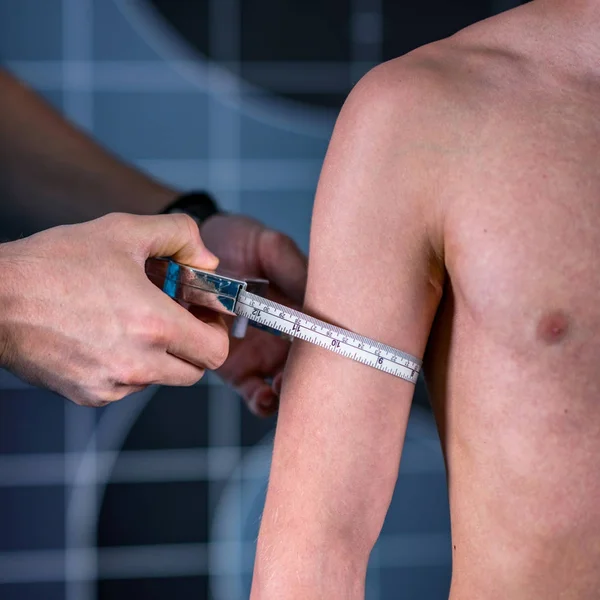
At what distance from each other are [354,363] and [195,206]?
707 mm

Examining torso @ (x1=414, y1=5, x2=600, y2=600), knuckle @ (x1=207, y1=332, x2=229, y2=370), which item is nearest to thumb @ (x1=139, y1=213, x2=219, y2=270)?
knuckle @ (x1=207, y1=332, x2=229, y2=370)

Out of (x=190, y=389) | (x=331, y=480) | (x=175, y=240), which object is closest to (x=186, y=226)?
(x=175, y=240)

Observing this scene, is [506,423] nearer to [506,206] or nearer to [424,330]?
[424,330]

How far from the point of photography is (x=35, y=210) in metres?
1.74

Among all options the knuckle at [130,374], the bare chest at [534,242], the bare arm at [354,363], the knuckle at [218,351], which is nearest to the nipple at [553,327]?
the bare chest at [534,242]

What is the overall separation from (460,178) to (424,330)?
0.22 m

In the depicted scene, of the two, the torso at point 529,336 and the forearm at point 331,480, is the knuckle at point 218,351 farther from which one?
the torso at point 529,336

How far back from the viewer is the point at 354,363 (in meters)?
1.08

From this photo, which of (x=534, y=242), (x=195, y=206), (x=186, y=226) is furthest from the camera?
(x=195, y=206)

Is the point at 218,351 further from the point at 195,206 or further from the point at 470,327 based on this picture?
the point at 195,206

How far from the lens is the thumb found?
3.74 ft

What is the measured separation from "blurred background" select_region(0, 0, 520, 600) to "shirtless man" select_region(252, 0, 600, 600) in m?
1.47

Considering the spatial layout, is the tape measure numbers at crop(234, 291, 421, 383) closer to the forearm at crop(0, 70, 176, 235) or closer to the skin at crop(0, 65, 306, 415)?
the skin at crop(0, 65, 306, 415)

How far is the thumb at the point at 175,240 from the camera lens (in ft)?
3.74
